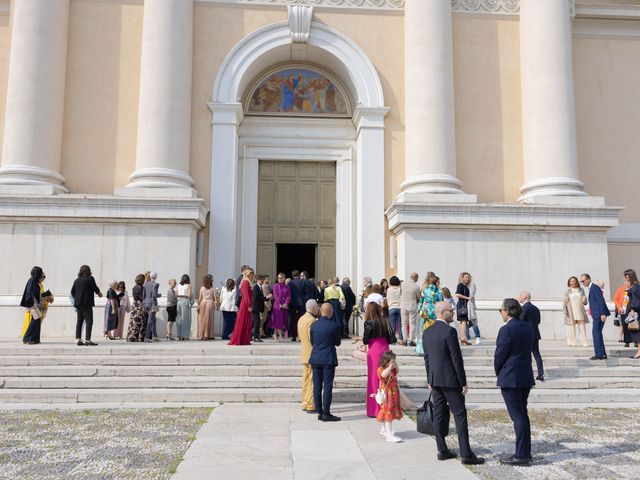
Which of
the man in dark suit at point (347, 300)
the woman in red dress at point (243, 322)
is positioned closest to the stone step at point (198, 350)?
the woman in red dress at point (243, 322)

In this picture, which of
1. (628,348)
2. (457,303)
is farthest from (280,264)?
(628,348)

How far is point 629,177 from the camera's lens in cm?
1683

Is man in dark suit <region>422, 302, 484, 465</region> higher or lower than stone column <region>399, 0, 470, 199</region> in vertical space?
lower

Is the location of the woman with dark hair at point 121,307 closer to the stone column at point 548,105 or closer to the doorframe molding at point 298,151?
the doorframe molding at point 298,151

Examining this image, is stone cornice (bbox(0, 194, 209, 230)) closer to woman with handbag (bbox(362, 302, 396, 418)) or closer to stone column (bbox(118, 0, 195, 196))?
stone column (bbox(118, 0, 195, 196))

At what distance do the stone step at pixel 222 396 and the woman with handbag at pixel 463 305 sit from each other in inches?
109

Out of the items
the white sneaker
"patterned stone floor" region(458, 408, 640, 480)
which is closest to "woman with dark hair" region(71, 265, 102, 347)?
the white sneaker

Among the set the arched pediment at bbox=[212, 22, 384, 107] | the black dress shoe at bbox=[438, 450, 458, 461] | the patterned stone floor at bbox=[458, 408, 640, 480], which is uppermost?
the arched pediment at bbox=[212, 22, 384, 107]

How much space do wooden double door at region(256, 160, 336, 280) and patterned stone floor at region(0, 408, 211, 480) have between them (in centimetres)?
903

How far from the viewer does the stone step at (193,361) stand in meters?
9.95

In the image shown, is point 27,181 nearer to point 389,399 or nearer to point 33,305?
point 33,305

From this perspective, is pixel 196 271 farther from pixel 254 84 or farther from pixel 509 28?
pixel 509 28

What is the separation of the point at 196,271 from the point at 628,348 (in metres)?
9.90

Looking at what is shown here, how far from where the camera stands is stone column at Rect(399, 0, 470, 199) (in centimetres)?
1528
